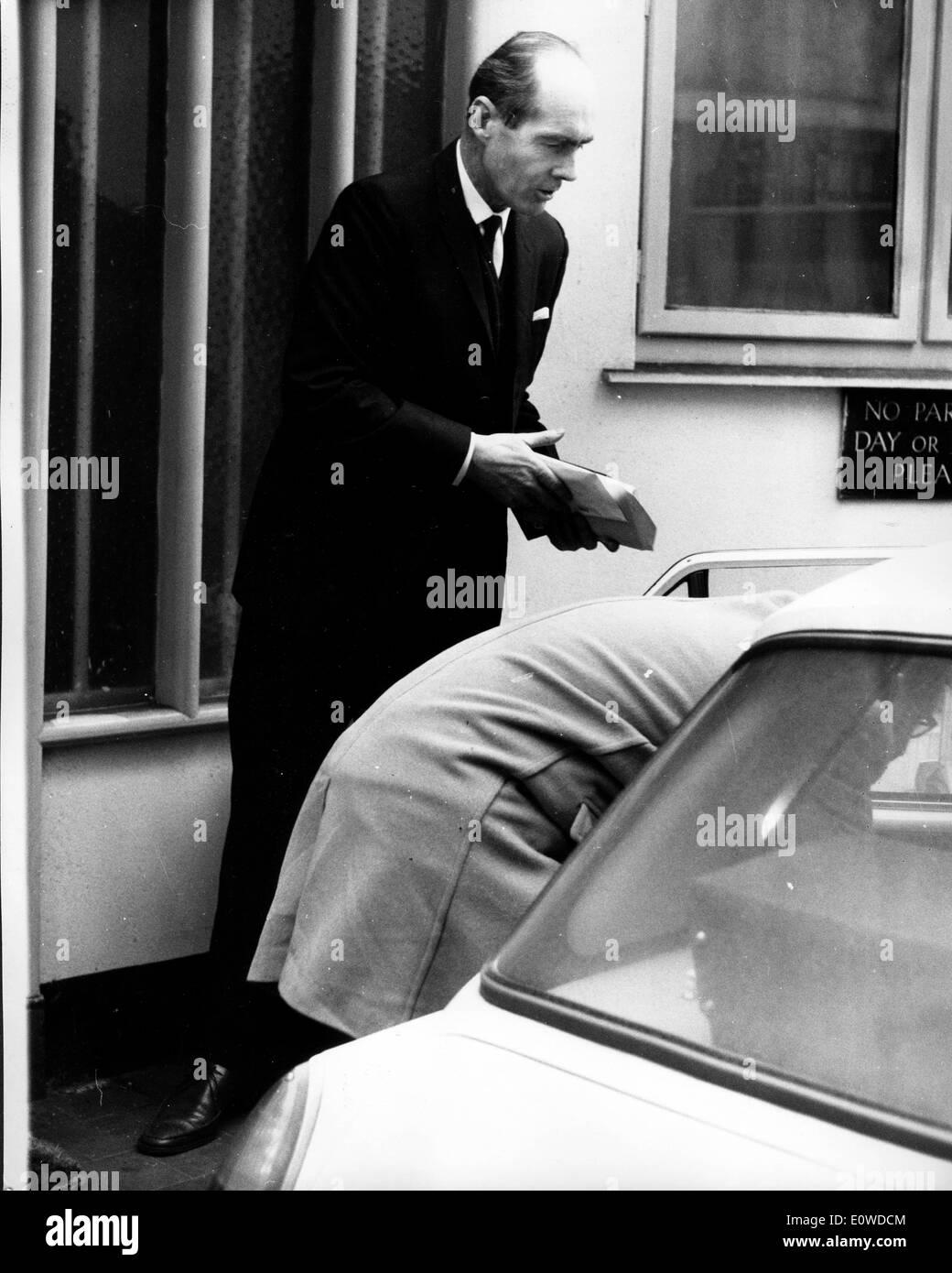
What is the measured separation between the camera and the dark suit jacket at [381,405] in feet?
12.5

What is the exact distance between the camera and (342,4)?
4.27 metres

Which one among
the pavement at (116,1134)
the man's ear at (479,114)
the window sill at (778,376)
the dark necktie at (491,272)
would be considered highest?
the man's ear at (479,114)

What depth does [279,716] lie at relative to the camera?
13.1 ft

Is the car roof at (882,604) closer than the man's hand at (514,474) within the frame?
Yes

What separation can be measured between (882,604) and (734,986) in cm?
48

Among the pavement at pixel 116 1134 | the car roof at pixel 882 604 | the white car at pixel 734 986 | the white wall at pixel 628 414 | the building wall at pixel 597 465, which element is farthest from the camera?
the white wall at pixel 628 414

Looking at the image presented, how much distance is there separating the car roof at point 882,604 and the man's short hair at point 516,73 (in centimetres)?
207

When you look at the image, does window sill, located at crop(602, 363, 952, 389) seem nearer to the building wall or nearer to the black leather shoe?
the building wall

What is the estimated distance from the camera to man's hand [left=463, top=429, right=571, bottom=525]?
3865mm

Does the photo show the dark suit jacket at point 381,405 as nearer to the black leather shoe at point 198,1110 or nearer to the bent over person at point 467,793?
the black leather shoe at point 198,1110

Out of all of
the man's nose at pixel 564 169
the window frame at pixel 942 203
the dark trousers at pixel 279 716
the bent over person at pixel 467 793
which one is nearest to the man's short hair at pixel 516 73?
the man's nose at pixel 564 169
